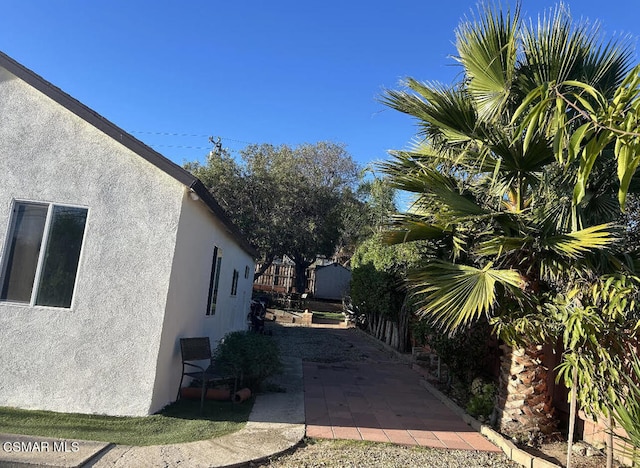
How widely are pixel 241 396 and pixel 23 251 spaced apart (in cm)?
381

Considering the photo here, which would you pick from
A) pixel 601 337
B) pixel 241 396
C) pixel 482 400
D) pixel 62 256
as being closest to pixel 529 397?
pixel 482 400

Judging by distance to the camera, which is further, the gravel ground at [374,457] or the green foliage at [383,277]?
the green foliage at [383,277]

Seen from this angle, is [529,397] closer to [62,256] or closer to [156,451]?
[156,451]

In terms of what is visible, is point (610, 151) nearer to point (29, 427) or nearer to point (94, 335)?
point (94, 335)

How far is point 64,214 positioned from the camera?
6.25 meters

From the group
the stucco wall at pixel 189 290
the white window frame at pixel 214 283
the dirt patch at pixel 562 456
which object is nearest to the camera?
the dirt patch at pixel 562 456

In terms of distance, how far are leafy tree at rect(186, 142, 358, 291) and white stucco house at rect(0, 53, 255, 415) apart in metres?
19.5

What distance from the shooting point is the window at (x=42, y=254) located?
6070 millimetres

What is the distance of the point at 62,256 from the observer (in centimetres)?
618

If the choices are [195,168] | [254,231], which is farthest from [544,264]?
[195,168]

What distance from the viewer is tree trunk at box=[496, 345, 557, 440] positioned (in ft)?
19.5

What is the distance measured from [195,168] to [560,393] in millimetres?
24291

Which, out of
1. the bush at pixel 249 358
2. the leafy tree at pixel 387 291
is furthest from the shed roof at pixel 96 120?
the leafy tree at pixel 387 291

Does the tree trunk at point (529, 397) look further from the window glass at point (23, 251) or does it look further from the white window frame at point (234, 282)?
the white window frame at point (234, 282)
